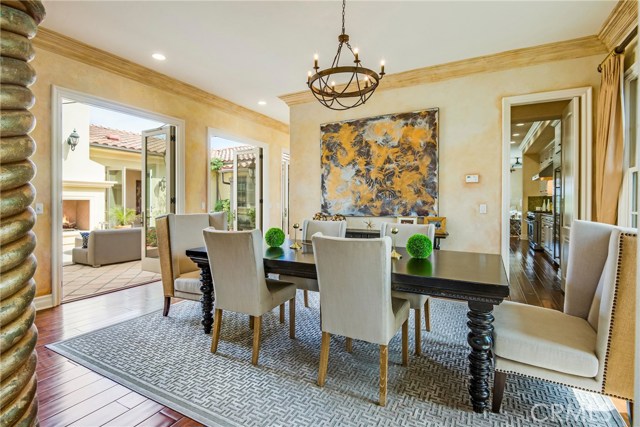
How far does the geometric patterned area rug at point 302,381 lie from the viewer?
1.79m

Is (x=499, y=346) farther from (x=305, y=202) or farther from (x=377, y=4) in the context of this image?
(x=305, y=202)

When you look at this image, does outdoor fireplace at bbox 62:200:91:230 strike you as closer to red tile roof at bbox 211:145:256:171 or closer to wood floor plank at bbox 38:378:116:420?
red tile roof at bbox 211:145:256:171

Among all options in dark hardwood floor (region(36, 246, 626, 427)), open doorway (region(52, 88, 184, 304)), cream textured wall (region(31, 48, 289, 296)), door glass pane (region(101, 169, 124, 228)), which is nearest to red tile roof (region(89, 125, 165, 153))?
open doorway (region(52, 88, 184, 304))

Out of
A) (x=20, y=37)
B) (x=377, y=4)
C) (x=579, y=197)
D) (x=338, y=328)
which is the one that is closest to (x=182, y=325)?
(x=338, y=328)

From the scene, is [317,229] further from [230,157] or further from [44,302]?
[230,157]

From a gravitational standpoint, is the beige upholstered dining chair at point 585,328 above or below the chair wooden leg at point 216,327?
above

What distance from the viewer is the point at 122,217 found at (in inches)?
315

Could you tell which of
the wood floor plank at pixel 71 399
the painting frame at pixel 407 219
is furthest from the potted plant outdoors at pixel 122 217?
the wood floor plank at pixel 71 399

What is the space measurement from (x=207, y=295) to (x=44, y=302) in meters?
2.11

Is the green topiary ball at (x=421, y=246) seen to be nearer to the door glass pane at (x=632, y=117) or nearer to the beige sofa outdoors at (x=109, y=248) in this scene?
the door glass pane at (x=632, y=117)

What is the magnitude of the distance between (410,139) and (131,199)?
907cm

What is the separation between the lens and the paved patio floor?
4.29 metres

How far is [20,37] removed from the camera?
0.40 metres

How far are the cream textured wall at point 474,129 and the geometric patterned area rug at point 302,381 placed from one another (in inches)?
64.9
